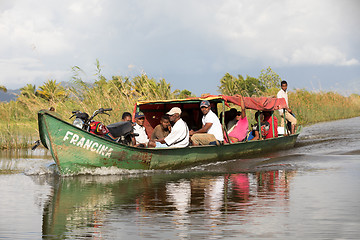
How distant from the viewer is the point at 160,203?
24.5 ft

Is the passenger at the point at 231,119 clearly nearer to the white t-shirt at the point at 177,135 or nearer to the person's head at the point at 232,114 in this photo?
the person's head at the point at 232,114

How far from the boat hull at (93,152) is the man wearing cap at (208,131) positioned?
0.26m

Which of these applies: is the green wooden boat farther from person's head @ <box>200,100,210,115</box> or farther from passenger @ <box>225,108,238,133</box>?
passenger @ <box>225,108,238,133</box>

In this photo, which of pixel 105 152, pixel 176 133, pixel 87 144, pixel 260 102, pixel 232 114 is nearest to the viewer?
pixel 87 144

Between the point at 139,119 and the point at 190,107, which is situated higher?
the point at 190,107

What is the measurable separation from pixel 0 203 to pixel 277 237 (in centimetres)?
431

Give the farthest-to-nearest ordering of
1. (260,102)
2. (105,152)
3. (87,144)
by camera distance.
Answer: (260,102) < (105,152) < (87,144)

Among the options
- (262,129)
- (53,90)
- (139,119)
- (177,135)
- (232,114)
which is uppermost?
(53,90)

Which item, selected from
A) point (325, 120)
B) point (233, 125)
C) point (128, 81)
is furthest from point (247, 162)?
point (325, 120)

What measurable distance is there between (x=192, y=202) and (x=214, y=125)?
15.7ft

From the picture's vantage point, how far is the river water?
566cm

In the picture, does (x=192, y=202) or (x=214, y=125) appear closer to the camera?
(x=192, y=202)

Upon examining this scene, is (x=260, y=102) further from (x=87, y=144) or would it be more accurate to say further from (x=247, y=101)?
(x=87, y=144)

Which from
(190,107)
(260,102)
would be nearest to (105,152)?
(190,107)
